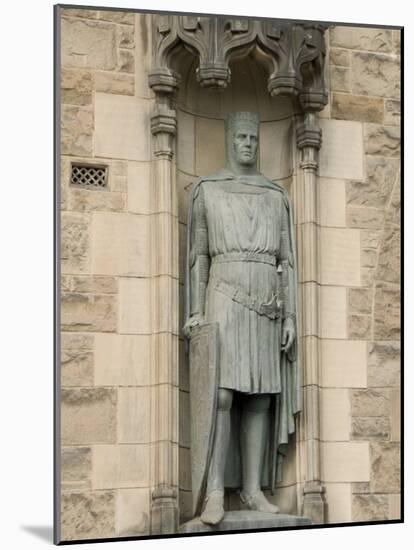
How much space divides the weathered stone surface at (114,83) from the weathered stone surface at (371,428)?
2706 mm

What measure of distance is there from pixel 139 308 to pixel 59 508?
4.65 ft

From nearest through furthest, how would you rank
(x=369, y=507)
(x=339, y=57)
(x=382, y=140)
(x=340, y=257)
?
(x=369, y=507)
(x=340, y=257)
(x=339, y=57)
(x=382, y=140)

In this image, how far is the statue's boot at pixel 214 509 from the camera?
15398 mm

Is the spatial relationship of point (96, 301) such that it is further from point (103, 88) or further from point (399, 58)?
point (399, 58)

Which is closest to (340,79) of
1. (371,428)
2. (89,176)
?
(89,176)

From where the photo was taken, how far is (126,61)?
1565cm

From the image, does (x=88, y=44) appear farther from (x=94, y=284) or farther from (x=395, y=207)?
(x=395, y=207)

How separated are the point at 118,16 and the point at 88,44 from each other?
0.97ft

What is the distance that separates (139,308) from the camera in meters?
15.5

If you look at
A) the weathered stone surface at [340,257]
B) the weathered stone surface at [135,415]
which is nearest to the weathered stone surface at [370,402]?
the weathered stone surface at [340,257]

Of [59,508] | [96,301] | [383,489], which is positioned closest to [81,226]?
[96,301]

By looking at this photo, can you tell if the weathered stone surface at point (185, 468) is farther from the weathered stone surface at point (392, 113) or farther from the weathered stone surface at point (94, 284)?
the weathered stone surface at point (392, 113)

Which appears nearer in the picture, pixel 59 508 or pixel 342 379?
pixel 59 508

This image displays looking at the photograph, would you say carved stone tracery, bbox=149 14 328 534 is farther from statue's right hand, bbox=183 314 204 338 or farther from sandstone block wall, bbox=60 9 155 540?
statue's right hand, bbox=183 314 204 338
